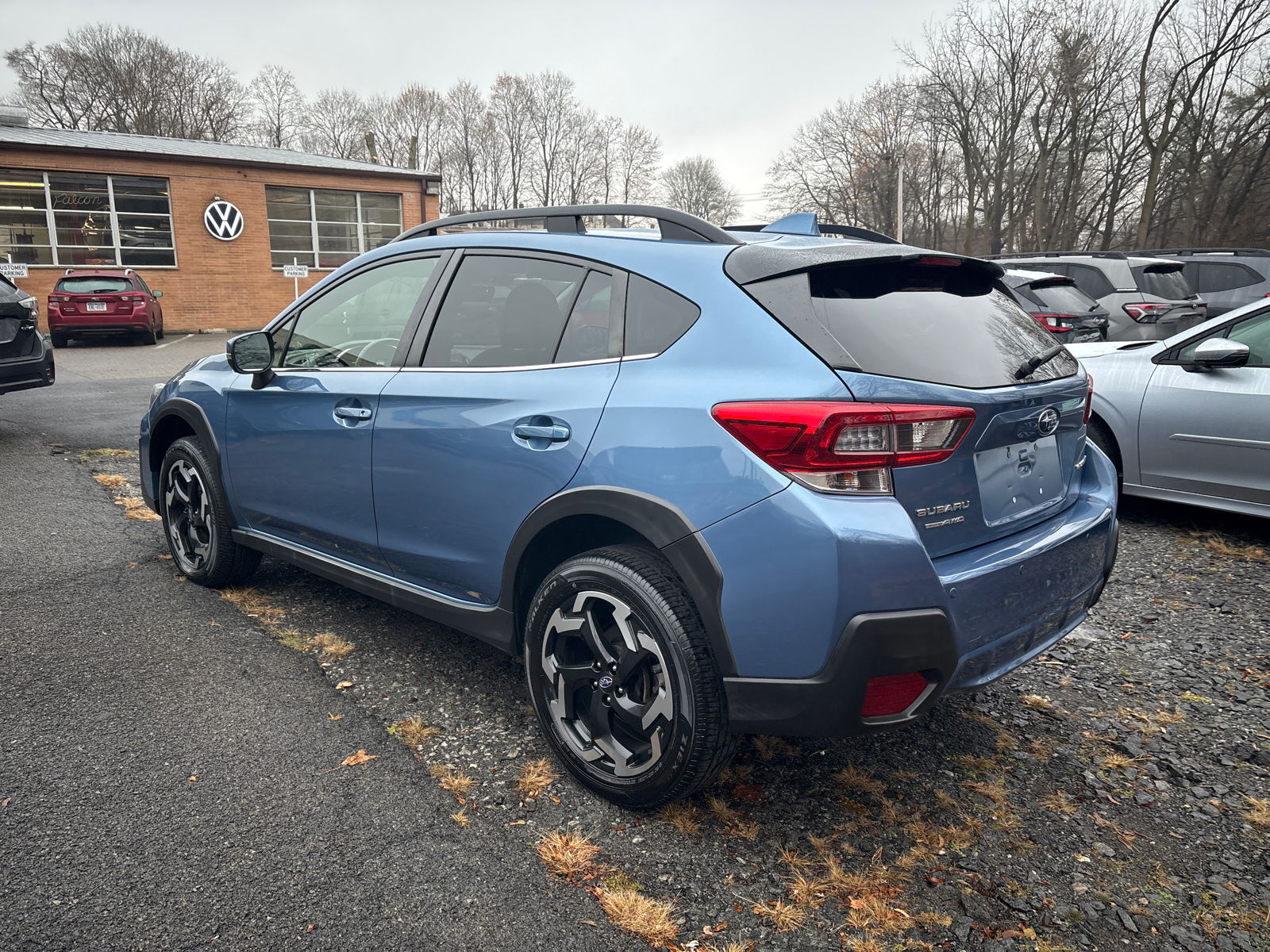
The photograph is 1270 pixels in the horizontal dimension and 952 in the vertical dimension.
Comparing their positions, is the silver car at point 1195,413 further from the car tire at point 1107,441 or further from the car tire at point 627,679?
the car tire at point 627,679

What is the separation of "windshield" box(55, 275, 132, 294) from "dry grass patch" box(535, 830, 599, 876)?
825 inches

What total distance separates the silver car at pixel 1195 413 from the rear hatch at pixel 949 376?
9.01ft

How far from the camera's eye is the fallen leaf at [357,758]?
8.95 feet

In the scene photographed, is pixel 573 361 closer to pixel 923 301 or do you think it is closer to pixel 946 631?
pixel 923 301

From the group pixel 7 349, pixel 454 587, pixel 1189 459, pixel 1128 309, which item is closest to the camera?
pixel 454 587

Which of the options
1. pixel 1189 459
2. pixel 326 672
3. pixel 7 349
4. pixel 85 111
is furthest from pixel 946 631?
pixel 85 111

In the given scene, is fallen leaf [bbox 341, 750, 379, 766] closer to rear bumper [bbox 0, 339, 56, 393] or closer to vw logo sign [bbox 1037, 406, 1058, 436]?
vw logo sign [bbox 1037, 406, 1058, 436]

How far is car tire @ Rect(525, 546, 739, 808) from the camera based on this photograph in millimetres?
2248

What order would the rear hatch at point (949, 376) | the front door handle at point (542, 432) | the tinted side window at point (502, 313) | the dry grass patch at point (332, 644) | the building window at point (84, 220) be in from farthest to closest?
the building window at point (84, 220) < the dry grass patch at point (332, 644) < the tinted side window at point (502, 313) < the front door handle at point (542, 432) < the rear hatch at point (949, 376)

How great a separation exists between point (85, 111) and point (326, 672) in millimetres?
49241

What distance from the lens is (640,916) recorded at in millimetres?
2076

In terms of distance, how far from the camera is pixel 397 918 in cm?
206

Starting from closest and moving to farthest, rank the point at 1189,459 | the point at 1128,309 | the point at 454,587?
1. the point at 454,587
2. the point at 1189,459
3. the point at 1128,309

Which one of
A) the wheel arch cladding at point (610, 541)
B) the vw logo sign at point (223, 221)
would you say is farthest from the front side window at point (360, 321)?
the vw logo sign at point (223, 221)
